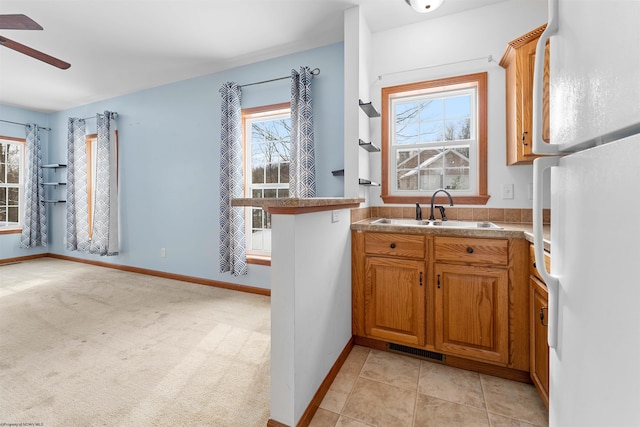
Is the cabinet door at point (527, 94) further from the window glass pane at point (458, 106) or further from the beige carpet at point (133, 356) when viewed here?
the beige carpet at point (133, 356)

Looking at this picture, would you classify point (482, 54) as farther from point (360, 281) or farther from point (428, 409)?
point (428, 409)

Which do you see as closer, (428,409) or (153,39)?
(428,409)

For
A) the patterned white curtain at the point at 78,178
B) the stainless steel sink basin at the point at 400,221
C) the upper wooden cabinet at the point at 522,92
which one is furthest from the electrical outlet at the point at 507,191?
the patterned white curtain at the point at 78,178

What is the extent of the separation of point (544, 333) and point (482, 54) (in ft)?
7.06

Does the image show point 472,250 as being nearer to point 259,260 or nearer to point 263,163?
point 259,260

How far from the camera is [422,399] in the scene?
1553 millimetres

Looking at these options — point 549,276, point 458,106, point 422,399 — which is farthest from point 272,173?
point 549,276

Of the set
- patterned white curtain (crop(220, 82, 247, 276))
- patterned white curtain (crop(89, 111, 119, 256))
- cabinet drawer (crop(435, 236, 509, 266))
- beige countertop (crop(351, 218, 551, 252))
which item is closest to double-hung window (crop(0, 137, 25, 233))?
patterned white curtain (crop(89, 111, 119, 256))

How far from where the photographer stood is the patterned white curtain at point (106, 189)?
4152 millimetres

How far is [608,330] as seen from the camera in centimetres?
50

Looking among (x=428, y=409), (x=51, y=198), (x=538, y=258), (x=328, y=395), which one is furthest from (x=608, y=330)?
(x=51, y=198)

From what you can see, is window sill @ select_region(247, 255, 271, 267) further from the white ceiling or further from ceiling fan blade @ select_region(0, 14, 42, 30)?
ceiling fan blade @ select_region(0, 14, 42, 30)

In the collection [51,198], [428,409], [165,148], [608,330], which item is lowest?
[428,409]

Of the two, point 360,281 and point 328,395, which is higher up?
point 360,281
